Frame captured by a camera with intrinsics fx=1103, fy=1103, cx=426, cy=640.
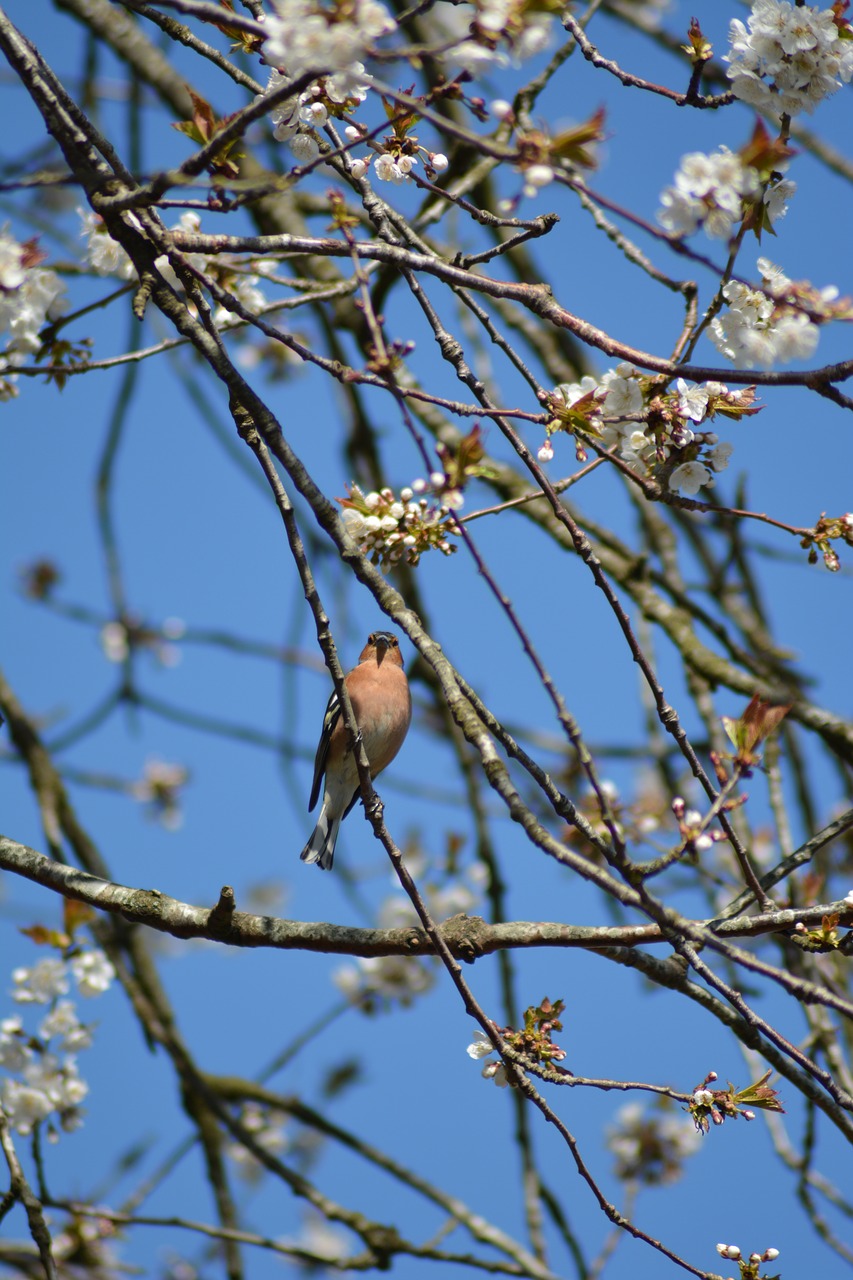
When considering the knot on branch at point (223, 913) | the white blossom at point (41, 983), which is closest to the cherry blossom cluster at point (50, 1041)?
the white blossom at point (41, 983)

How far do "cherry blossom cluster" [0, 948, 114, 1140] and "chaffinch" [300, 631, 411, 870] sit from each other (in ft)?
3.39

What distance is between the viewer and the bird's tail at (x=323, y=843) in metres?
Answer: 5.02

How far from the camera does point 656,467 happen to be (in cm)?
274

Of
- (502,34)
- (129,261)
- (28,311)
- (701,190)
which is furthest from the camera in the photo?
(129,261)

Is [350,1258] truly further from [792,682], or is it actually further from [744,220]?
[744,220]

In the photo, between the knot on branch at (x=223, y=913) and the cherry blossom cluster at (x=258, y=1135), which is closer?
the knot on branch at (x=223, y=913)

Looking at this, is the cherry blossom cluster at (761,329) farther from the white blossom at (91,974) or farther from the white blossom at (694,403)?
the white blossom at (91,974)

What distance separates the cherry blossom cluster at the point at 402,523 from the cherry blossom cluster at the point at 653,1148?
210 inches

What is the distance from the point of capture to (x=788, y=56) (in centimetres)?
259

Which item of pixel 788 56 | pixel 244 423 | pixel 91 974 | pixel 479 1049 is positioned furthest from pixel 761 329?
pixel 91 974

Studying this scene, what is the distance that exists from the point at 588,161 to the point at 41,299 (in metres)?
2.22

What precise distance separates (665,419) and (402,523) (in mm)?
685

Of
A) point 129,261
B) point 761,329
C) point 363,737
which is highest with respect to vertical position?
point 129,261

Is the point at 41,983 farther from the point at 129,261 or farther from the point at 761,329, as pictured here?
the point at 761,329
